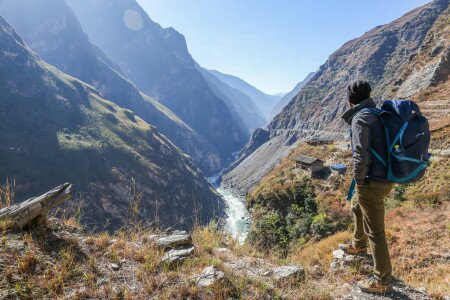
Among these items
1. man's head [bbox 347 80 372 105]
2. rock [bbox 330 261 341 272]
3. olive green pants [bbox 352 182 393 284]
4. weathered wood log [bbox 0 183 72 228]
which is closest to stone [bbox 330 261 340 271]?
rock [bbox 330 261 341 272]

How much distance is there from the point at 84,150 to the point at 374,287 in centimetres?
13101

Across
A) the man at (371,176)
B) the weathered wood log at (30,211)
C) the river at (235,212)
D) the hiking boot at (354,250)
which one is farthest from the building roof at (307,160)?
the weathered wood log at (30,211)

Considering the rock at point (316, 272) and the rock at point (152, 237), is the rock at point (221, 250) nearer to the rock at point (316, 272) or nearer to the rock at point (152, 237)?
the rock at point (152, 237)

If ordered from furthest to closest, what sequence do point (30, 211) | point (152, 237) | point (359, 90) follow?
1. point (152, 237)
2. point (30, 211)
3. point (359, 90)

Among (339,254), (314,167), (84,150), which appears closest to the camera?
(339,254)

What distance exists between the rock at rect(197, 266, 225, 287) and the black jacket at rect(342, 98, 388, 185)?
8.85ft

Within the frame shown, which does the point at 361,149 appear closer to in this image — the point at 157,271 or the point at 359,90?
the point at 359,90

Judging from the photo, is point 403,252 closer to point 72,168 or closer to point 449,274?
point 449,274

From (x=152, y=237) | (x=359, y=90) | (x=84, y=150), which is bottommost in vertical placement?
(x=152, y=237)

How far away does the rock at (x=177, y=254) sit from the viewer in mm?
5289

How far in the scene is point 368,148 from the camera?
191 inches

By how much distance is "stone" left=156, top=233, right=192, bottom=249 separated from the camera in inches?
238

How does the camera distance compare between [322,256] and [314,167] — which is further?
[314,167]

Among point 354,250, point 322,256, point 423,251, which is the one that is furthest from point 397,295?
point 423,251
